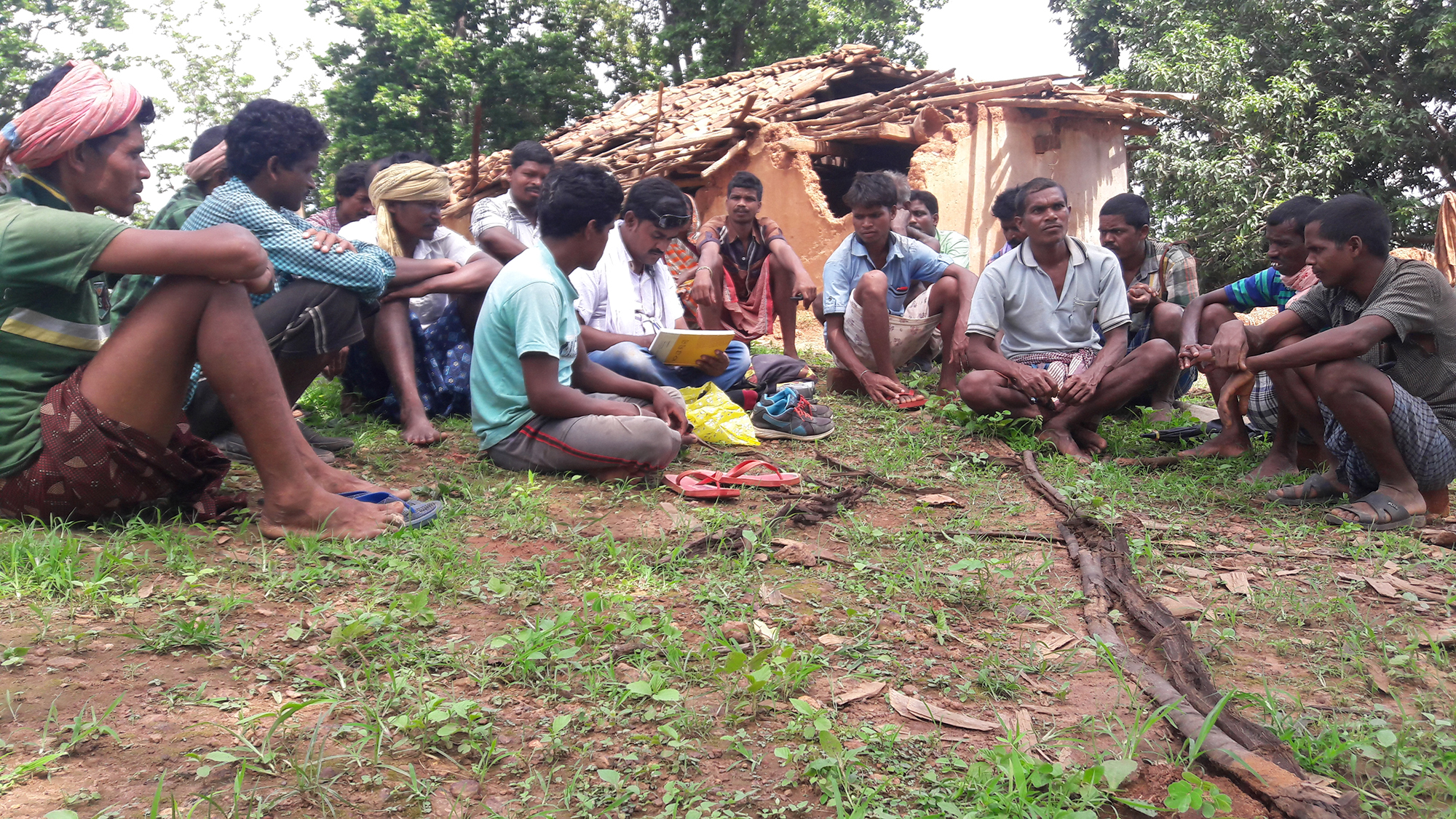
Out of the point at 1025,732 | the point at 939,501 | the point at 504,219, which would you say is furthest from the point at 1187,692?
the point at 504,219

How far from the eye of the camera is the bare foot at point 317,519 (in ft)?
9.68

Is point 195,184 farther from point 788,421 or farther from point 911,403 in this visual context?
point 911,403

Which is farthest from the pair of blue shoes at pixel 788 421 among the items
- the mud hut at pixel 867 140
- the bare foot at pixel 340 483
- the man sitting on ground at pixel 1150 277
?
the mud hut at pixel 867 140

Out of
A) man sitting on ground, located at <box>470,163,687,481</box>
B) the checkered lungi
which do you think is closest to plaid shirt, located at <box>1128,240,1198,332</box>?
the checkered lungi

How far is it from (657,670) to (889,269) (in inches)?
182

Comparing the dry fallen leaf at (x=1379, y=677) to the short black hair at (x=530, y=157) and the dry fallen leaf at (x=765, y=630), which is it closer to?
the dry fallen leaf at (x=765, y=630)

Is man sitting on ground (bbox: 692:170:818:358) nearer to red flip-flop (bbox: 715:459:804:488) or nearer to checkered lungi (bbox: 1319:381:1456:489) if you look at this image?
red flip-flop (bbox: 715:459:804:488)

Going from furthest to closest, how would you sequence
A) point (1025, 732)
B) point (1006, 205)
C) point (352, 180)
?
point (1006, 205) → point (352, 180) → point (1025, 732)

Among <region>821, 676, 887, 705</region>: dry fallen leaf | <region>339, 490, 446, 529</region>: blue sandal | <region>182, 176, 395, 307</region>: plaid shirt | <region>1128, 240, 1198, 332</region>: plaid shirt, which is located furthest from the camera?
<region>1128, 240, 1198, 332</region>: plaid shirt

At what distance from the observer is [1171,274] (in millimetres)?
5887

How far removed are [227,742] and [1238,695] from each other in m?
2.24

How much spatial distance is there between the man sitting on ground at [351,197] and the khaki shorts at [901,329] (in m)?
3.22

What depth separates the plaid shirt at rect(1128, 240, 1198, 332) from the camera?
5.86 metres

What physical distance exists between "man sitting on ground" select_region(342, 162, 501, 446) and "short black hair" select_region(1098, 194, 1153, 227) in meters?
3.80
